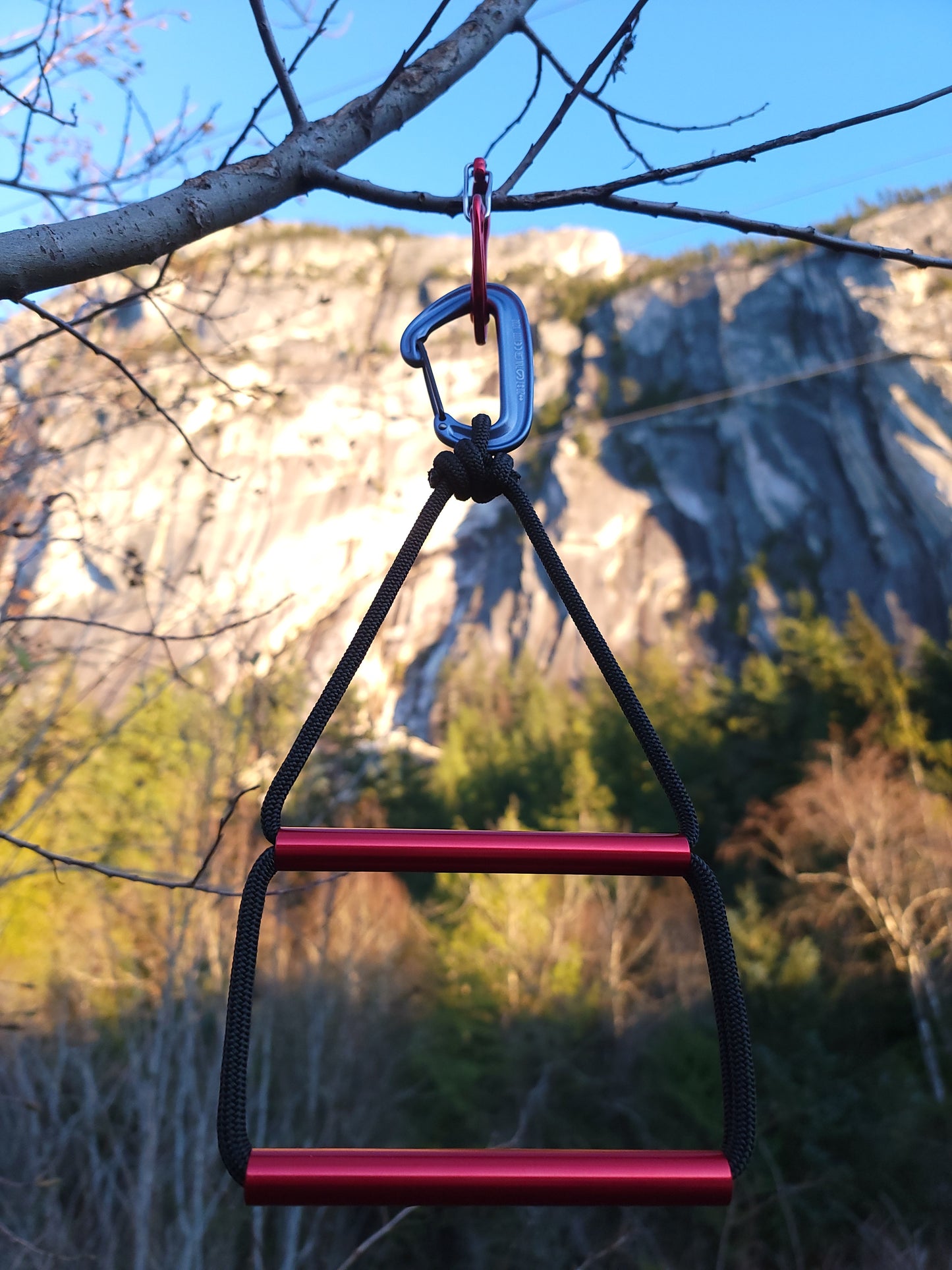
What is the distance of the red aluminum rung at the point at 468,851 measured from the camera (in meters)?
0.77

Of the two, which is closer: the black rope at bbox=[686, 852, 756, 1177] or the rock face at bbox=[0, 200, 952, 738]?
the black rope at bbox=[686, 852, 756, 1177]

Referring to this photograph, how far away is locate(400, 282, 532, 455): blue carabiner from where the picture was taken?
108 cm

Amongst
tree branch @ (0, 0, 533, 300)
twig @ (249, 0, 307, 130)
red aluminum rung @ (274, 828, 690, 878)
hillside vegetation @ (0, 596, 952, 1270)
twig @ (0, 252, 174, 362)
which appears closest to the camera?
red aluminum rung @ (274, 828, 690, 878)

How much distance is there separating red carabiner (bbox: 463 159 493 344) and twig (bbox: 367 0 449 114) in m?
0.17

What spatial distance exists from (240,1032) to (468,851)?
0.24 metres

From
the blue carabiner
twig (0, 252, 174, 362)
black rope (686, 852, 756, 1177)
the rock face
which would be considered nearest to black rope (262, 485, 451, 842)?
the blue carabiner

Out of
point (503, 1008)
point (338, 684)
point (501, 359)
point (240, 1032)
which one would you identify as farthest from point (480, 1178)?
point (503, 1008)

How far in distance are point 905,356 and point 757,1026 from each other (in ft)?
67.5

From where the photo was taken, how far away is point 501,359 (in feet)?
3.65

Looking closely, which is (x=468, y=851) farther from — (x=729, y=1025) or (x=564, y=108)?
(x=564, y=108)

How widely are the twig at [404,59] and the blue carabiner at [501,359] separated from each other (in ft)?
1.02

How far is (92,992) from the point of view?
30.1ft

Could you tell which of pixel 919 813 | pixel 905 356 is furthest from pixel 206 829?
pixel 905 356

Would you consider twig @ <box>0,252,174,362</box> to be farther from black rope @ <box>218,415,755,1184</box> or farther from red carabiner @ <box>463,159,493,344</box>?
black rope @ <box>218,415,755,1184</box>
